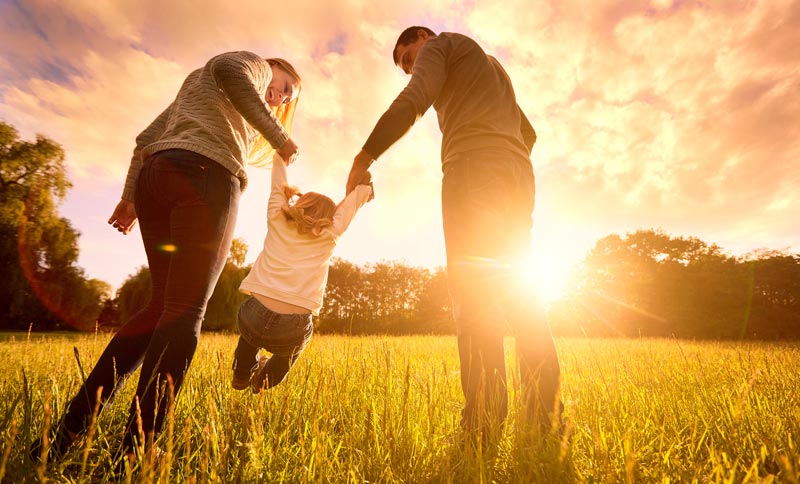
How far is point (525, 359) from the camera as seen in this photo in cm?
190

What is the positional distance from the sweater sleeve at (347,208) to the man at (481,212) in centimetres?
19

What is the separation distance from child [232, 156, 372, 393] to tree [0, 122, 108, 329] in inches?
1191

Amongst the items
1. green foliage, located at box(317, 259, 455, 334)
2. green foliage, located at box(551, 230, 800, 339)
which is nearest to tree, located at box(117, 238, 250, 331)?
green foliage, located at box(317, 259, 455, 334)

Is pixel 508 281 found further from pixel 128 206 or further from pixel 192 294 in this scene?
pixel 128 206

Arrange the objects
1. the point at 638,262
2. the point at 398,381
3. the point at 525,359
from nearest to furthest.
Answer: the point at 525,359 < the point at 398,381 < the point at 638,262

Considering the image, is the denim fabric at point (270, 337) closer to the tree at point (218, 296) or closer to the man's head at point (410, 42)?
the man's head at point (410, 42)

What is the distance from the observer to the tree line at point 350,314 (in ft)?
73.7

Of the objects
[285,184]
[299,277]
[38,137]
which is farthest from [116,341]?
[38,137]

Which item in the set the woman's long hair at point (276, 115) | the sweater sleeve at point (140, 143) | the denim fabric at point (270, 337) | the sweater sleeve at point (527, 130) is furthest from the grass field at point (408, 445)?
the sweater sleeve at point (527, 130)

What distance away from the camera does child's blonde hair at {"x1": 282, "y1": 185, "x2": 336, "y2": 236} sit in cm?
238

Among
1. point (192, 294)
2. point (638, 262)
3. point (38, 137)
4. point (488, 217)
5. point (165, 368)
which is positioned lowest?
point (165, 368)

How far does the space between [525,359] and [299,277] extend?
146cm

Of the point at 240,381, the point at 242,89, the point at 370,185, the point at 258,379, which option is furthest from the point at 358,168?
the point at 240,381

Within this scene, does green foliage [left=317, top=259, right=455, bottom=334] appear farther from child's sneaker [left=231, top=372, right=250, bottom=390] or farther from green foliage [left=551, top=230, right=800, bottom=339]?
child's sneaker [left=231, top=372, right=250, bottom=390]
